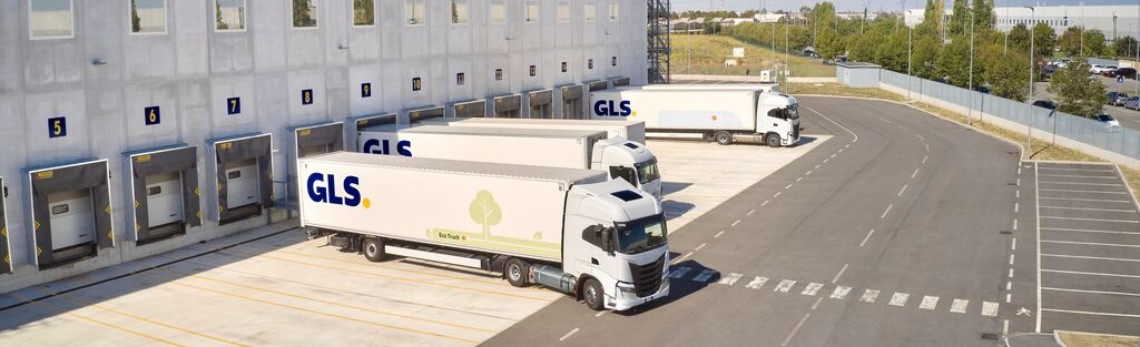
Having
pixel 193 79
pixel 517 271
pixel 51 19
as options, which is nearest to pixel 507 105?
pixel 193 79

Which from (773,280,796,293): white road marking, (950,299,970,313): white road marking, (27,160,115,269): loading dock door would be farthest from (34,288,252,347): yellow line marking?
(950,299,970,313): white road marking

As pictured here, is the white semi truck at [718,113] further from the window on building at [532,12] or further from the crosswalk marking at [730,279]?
the crosswalk marking at [730,279]

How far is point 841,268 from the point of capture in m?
34.4

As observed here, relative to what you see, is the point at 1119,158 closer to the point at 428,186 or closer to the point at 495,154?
the point at 495,154

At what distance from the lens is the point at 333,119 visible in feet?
154

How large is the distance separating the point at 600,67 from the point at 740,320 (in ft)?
166

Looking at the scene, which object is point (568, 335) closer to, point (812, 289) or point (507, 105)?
point (812, 289)

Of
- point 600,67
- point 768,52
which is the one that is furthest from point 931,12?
point 600,67

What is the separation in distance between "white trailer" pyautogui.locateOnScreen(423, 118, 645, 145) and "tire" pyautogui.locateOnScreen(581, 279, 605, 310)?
16.3m

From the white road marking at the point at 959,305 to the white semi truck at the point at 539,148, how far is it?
13.4 metres

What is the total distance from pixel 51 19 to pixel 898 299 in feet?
90.4

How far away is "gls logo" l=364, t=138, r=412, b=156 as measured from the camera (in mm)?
45844

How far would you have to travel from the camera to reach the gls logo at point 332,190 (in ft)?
114

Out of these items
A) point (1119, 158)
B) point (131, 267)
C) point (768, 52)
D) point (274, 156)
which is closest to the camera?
point (131, 267)
